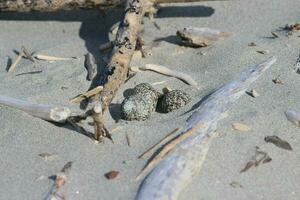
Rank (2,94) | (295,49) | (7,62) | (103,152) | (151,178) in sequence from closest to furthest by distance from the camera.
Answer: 1. (151,178)
2. (103,152)
3. (2,94)
4. (295,49)
5. (7,62)

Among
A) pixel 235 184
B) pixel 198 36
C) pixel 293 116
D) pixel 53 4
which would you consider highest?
pixel 53 4

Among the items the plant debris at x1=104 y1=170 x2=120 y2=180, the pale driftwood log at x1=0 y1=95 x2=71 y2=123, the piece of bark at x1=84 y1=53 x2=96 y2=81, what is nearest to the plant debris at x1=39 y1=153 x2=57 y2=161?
the pale driftwood log at x1=0 y1=95 x2=71 y2=123

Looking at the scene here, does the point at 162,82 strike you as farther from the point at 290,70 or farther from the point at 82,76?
the point at 290,70

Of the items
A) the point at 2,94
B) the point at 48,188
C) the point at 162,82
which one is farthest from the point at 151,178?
the point at 2,94

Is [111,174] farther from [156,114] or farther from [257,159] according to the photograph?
[257,159]

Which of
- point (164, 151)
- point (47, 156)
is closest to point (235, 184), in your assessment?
point (164, 151)
